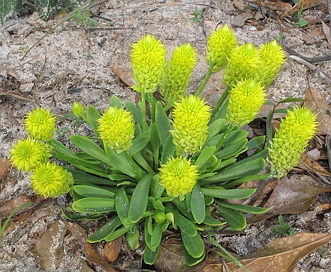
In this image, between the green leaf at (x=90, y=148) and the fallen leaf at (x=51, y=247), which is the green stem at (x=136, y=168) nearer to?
the green leaf at (x=90, y=148)

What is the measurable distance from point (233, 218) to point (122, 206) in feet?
2.25

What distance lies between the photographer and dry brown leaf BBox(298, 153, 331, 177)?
3275 millimetres

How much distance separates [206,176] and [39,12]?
8.48ft

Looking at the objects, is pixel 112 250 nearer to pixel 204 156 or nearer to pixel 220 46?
pixel 204 156

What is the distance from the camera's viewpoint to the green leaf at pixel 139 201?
104 inches

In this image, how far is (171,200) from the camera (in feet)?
9.21

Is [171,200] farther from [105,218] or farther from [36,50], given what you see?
[36,50]

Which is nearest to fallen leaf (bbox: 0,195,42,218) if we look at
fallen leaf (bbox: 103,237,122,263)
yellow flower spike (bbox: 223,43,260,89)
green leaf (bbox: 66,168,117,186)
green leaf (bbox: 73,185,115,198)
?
green leaf (bbox: 66,168,117,186)

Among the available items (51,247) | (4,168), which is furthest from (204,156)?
(4,168)

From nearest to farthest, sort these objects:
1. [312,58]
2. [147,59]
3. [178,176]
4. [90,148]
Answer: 1. [178,176]
2. [147,59]
3. [90,148]
4. [312,58]

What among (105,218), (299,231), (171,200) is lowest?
(299,231)

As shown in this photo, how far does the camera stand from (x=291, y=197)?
3.10 metres

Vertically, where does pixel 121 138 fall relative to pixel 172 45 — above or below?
above

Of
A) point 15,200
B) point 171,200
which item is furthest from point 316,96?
point 15,200
